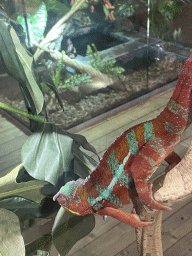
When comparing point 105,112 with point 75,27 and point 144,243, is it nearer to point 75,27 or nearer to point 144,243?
point 75,27

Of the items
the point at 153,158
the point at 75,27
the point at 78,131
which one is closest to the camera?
the point at 153,158

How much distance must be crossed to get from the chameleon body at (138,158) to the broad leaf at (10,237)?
0.25 meters

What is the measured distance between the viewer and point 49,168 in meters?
0.88

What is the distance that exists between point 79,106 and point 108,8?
0.73 meters

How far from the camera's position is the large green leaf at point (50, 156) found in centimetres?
87

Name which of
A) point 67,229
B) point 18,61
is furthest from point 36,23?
point 67,229

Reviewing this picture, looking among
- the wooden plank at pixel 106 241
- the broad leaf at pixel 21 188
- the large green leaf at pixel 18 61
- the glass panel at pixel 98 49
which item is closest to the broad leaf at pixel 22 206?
the broad leaf at pixel 21 188

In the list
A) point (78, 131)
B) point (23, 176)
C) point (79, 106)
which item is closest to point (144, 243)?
point (23, 176)

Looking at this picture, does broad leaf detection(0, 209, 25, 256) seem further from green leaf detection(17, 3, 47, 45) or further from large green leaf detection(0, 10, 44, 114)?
green leaf detection(17, 3, 47, 45)

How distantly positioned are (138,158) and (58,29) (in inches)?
54.1

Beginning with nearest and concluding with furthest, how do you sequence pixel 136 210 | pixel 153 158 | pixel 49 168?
pixel 153 158 → pixel 136 210 → pixel 49 168

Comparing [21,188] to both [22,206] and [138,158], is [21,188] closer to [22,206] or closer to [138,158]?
[22,206]

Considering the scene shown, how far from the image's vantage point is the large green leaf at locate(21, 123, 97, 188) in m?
0.87

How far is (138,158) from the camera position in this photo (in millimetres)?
656
